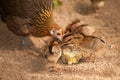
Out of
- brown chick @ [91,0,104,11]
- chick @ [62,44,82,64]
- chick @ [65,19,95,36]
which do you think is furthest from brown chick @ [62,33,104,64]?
brown chick @ [91,0,104,11]

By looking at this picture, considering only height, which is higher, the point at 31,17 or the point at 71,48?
the point at 31,17

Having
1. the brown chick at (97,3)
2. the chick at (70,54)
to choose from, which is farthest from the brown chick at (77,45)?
the brown chick at (97,3)

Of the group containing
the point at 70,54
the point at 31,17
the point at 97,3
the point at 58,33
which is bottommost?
the point at 70,54

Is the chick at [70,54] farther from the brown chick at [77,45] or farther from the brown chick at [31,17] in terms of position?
the brown chick at [31,17]

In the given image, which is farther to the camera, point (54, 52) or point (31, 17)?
point (31, 17)

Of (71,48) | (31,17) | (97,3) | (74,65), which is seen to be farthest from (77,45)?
(97,3)

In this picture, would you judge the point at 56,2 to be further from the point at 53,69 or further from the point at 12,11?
the point at 53,69

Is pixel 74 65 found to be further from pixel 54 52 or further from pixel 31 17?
pixel 31 17

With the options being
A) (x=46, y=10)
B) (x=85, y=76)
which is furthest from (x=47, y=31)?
(x=85, y=76)
